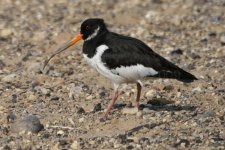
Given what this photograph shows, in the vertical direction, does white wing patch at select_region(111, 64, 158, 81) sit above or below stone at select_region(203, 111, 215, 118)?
above

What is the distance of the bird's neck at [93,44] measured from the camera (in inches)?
390

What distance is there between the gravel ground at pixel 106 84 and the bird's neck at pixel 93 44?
0.90 m

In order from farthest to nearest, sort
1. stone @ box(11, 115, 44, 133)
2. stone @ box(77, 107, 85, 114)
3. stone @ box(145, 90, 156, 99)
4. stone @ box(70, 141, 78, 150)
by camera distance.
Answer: stone @ box(145, 90, 156, 99) < stone @ box(77, 107, 85, 114) < stone @ box(11, 115, 44, 133) < stone @ box(70, 141, 78, 150)

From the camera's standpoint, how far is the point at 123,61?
987 cm

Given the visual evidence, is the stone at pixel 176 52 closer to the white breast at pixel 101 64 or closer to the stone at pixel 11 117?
the white breast at pixel 101 64

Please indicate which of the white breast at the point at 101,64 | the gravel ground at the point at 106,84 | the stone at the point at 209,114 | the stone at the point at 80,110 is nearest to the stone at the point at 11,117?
the gravel ground at the point at 106,84

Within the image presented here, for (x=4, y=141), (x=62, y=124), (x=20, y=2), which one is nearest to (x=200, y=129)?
(x=62, y=124)

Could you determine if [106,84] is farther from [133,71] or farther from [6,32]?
[6,32]

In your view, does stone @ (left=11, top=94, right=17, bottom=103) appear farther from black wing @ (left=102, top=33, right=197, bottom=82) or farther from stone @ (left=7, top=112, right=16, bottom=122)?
black wing @ (left=102, top=33, right=197, bottom=82)

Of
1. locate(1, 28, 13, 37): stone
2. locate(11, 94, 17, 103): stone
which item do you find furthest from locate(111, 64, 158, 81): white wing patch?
locate(1, 28, 13, 37): stone

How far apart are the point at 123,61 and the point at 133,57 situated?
0.16 meters

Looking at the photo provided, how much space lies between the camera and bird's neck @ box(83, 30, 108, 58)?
390 inches

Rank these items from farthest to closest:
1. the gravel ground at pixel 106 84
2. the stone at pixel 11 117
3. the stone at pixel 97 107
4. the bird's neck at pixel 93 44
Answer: the stone at pixel 97 107 → the bird's neck at pixel 93 44 → the stone at pixel 11 117 → the gravel ground at pixel 106 84

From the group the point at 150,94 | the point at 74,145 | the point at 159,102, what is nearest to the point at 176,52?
the point at 150,94
